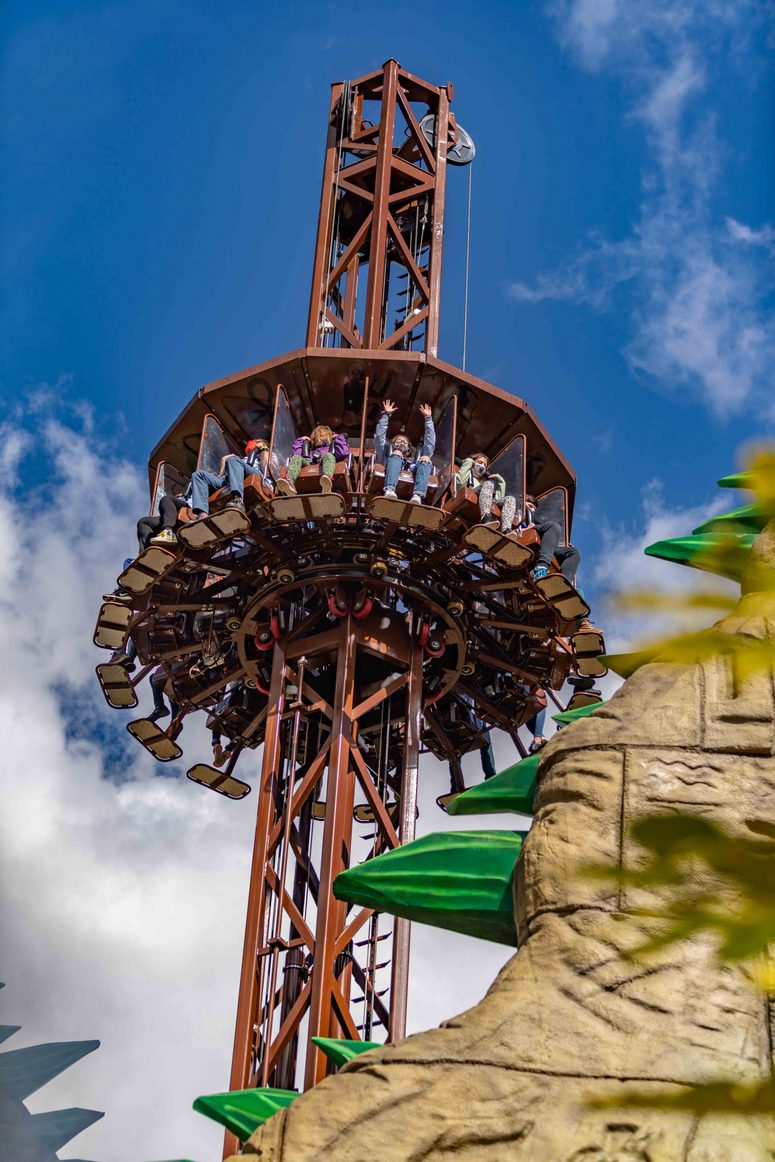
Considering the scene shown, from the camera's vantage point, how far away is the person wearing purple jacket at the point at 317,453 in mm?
18125

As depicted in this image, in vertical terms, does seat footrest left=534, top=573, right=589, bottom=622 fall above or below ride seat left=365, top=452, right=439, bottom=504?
→ below

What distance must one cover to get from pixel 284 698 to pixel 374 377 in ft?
13.3

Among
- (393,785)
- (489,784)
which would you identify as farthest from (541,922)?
(393,785)

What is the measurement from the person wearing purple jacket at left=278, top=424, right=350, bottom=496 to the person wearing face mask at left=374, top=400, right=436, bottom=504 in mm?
469

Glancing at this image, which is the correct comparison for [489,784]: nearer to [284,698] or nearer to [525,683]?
[284,698]

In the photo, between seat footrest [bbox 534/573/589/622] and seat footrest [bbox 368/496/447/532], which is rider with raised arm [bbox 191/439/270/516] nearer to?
seat footrest [bbox 368/496/447/532]

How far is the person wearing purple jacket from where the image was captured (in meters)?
18.1

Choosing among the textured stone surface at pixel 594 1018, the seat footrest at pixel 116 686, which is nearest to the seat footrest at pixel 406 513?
the seat footrest at pixel 116 686

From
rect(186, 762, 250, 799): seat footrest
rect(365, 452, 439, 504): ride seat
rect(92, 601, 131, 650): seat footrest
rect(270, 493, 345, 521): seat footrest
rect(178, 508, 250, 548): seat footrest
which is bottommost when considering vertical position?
rect(186, 762, 250, 799): seat footrest

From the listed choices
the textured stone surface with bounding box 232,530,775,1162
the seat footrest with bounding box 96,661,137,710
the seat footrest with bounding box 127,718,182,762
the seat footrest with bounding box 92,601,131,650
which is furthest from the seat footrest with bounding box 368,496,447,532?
the textured stone surface with bounding box 232,530,775,1162

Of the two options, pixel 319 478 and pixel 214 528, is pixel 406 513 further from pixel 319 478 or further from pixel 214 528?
pixel 214 528

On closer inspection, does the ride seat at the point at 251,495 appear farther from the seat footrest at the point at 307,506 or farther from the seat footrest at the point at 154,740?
the seat footrest at the point at 154,740

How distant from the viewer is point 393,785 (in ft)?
67.9

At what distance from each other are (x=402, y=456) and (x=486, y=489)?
3.47ft
